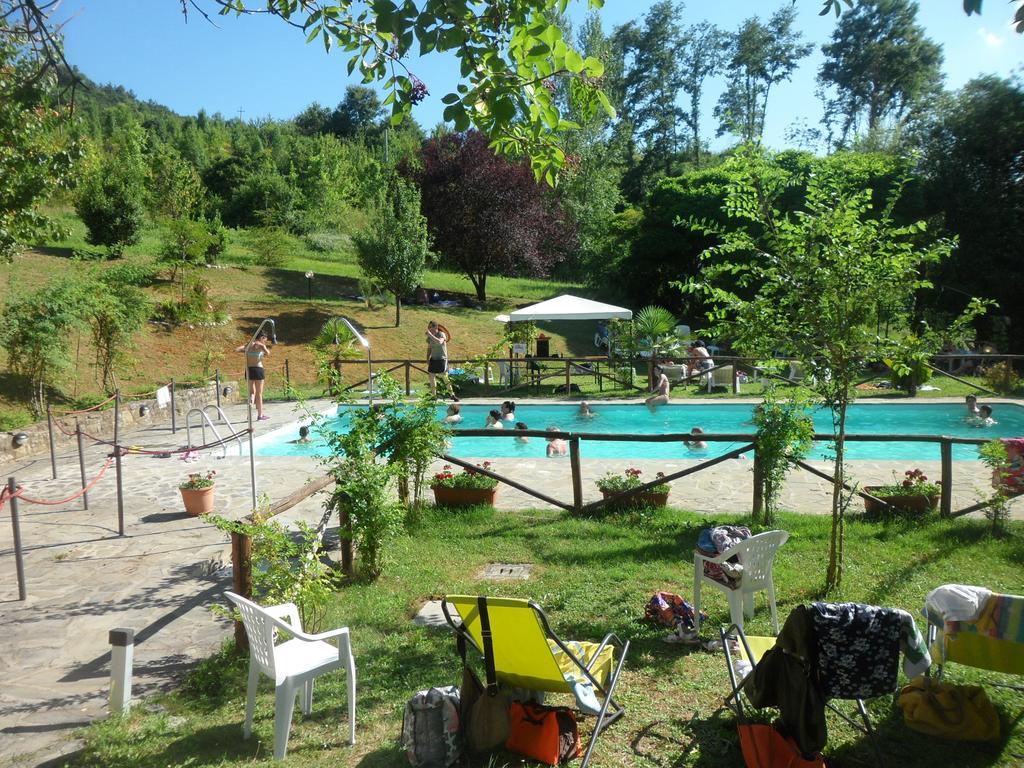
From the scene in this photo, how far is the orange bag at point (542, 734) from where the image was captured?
3.66 m

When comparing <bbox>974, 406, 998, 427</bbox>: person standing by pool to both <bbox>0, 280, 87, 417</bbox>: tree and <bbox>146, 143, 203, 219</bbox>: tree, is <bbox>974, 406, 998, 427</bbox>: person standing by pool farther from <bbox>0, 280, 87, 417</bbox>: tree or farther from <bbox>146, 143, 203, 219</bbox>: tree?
<bbox>146, 143, 203, 219</bbox>: tree

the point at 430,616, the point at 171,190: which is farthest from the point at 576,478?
the point at 171,190

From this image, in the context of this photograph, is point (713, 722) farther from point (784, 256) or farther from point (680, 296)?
point (680, 296)

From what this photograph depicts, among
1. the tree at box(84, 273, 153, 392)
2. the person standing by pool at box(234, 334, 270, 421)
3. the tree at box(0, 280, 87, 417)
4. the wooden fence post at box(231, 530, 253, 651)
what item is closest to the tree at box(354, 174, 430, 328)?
the tree at box(84, 273, 153, 392)

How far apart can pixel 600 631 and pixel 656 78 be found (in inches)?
1773

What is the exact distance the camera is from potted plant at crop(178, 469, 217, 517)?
27.9ft

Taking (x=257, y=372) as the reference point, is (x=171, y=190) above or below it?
above

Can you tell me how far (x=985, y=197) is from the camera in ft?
73.8

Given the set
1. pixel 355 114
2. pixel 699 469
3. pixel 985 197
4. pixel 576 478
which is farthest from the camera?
pixel 355 114

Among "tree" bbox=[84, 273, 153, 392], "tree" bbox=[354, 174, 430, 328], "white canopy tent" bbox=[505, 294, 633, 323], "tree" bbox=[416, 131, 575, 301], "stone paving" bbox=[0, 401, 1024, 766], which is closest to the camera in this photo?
"stone paving" bbox=[0, 401, 1024, 766]

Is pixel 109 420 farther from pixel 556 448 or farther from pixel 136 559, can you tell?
pixel 556 448

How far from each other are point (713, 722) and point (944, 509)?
5149 mm

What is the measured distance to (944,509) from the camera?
793 cm

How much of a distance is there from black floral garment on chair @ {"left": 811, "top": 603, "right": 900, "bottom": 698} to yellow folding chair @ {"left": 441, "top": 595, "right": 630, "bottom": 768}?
41.2 inches
